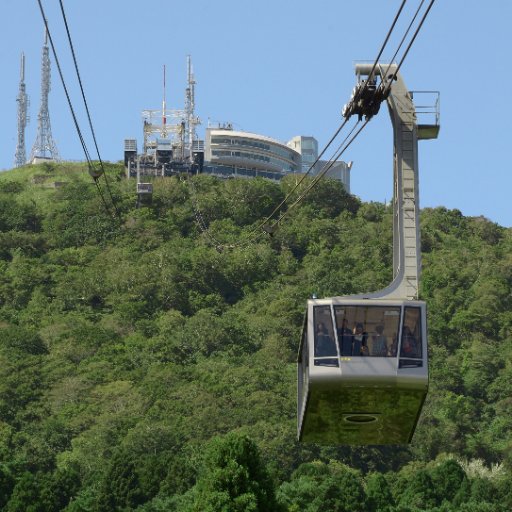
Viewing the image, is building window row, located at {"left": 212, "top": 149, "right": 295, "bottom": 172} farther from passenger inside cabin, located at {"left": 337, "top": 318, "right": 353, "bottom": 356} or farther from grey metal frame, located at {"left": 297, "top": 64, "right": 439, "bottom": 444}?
passenger inside cabin, located at {"left": 337, "top": 318, "right": 353, "bottom": 356}

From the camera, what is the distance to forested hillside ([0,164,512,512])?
89250 mm

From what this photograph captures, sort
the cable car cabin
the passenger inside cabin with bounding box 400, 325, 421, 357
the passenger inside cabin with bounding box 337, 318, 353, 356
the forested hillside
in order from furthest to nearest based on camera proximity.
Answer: the forested hillside, the passenger inside cabin with bounding box 337, 318, 353, 356, the passenger inside cabin with bounding box 400, 325, 421, 357, the cable car cabin

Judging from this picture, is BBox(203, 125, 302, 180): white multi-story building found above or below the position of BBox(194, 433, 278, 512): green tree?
above

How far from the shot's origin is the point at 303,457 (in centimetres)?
9931

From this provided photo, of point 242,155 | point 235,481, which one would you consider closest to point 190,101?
point 242,155

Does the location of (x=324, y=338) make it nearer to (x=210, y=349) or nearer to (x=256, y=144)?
(x=210, y=349)

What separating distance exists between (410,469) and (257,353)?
750 inches

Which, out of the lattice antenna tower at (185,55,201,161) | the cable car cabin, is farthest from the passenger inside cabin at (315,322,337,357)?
the lattice antenna tower at (185,55,201,161)

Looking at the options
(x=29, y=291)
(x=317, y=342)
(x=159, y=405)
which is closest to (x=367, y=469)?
(x=159, y=405)

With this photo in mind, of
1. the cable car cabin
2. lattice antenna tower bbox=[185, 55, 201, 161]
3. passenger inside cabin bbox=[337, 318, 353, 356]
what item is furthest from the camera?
lattice antenna tower bbox=[185, 55, 201, 161]

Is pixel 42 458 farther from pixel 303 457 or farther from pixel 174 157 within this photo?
pixel 174 157

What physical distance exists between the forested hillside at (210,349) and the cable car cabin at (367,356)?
78.9ft

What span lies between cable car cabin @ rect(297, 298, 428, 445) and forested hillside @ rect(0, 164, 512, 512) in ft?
78.9

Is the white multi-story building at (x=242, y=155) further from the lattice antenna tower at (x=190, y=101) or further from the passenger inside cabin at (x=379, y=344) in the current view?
the passenger inside cabin at (x=379, y=344)
